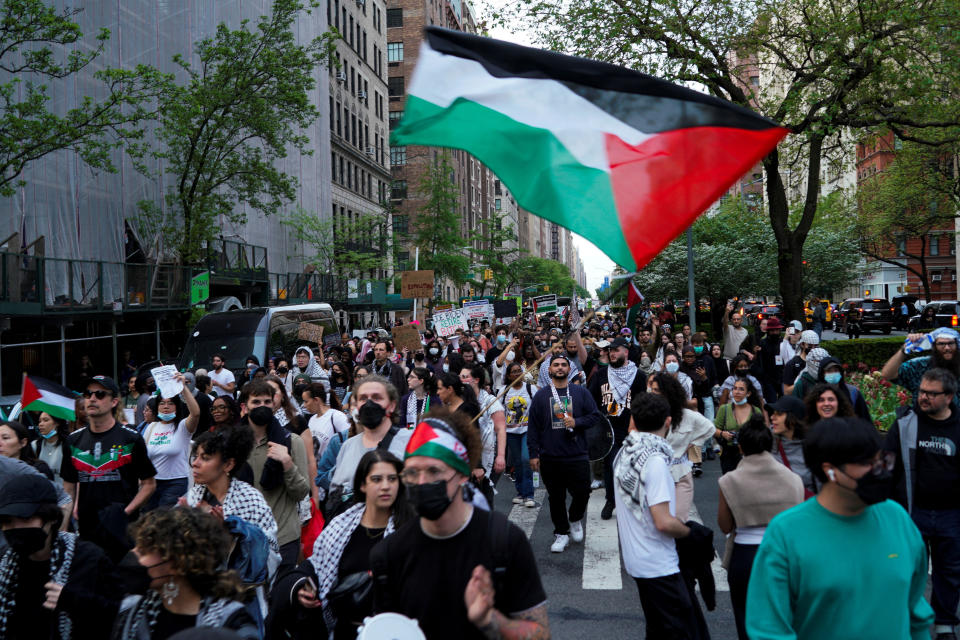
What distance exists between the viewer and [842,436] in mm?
2719

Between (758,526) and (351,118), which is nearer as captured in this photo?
(758,526)

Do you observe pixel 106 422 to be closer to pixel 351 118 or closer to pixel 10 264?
pixel 10 264

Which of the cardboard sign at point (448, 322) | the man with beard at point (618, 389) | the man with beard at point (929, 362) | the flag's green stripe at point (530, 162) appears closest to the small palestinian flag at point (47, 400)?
the flag's green stripe at point (530, 162)

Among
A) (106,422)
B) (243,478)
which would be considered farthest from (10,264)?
(243,478)

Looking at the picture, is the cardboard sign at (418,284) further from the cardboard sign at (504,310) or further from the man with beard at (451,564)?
the man with beard at (451,564)

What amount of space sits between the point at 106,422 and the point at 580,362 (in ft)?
26.2

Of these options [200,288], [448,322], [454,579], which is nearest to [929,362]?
[454,579]

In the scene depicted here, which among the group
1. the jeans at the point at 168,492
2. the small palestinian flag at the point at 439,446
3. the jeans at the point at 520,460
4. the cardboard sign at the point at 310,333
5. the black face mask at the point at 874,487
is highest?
A: the cardboard sign at the point at 310,333

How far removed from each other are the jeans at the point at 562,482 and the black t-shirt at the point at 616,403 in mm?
1637

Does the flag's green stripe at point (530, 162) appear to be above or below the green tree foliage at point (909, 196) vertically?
below

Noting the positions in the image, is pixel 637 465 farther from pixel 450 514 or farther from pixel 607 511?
pixel 607 511

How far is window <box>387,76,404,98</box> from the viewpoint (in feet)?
280

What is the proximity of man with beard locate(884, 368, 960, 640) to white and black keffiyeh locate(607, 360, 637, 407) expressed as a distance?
4.33m

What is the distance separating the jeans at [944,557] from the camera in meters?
5.43
